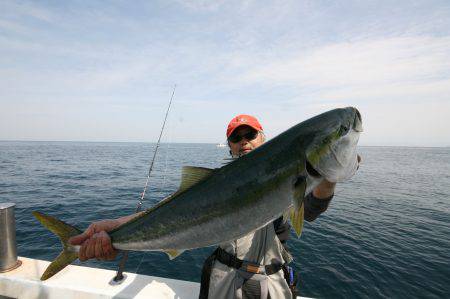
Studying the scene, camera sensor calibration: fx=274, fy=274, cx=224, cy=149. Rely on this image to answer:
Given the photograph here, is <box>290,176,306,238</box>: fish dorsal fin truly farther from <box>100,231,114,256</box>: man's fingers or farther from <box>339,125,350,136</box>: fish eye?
<box>100,231,114,256</box>: man's fingers

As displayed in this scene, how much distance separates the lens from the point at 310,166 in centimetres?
330

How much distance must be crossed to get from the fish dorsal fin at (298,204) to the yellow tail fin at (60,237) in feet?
10.5

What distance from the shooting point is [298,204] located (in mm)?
3145

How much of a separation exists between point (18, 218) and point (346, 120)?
22.3m

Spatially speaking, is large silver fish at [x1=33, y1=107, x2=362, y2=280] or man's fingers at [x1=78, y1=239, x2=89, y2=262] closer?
large silver fish at [x1=33, y1=107, x2=362, y2=280]

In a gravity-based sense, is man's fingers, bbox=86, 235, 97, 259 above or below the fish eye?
below

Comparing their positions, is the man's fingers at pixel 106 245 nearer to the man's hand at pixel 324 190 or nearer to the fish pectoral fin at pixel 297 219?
the fish pectoral fin at pixel 297 219

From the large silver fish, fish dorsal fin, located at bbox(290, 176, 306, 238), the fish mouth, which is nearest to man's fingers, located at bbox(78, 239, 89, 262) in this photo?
the large silver fish

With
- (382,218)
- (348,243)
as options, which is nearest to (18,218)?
(348,243)

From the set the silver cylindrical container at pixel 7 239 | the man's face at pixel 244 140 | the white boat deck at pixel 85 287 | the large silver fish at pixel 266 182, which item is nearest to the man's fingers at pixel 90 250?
the large silver fish at pixel 266 182

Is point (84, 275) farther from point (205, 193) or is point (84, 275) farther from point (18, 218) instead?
point (18, 218)

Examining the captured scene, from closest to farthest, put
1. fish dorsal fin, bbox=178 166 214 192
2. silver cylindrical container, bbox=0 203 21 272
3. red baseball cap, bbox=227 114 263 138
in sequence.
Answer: fish dorsal fin, bbox=178 166 214 192
red baseball cap, bbox=227 114 263 138
silver cylindrical container, bbox=0 203 21 272

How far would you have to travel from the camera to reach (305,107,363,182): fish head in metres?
3.22

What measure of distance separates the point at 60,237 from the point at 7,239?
11.1 ft
